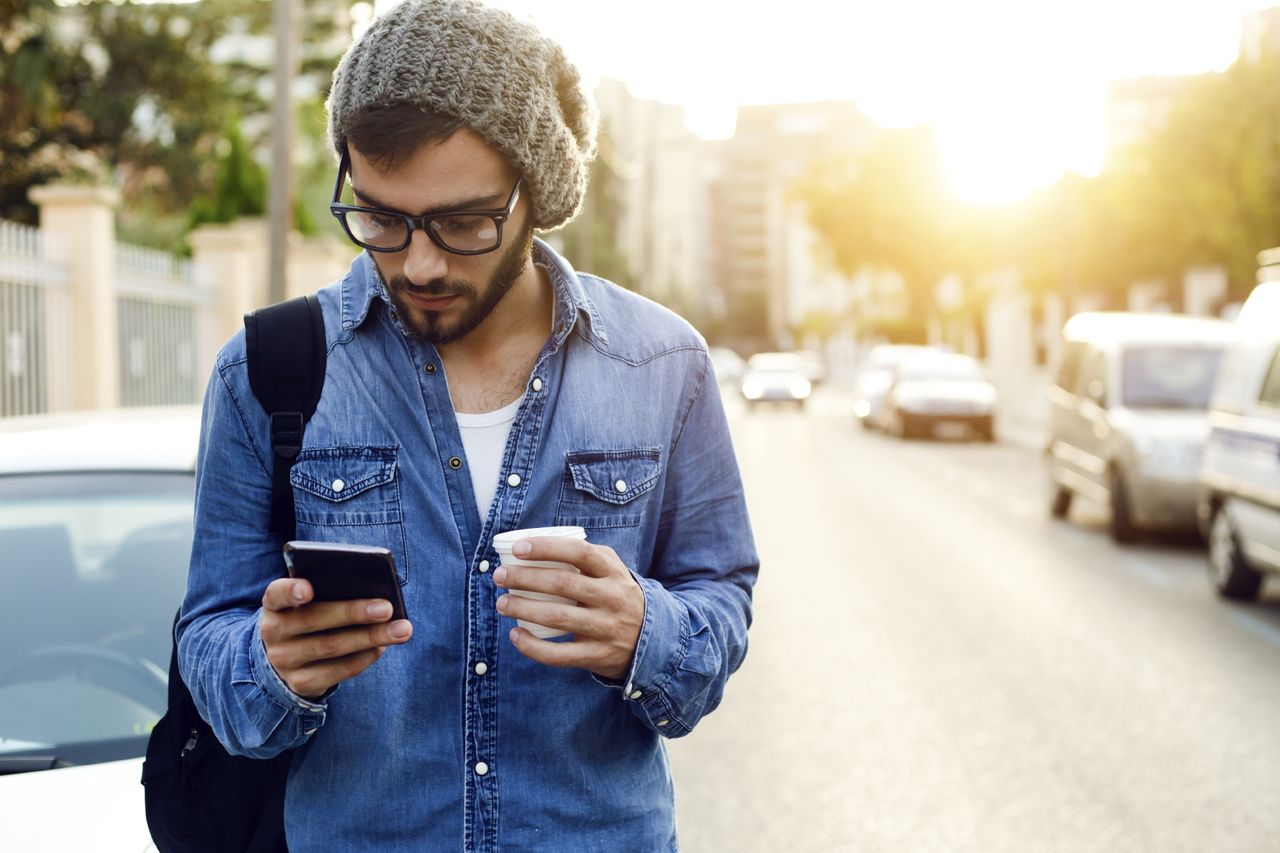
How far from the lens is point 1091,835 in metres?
4.63

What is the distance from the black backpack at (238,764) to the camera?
5.84 ft

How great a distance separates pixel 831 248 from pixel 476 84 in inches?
2389

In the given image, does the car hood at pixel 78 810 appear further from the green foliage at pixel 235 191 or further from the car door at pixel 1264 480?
the green foliage at pixel 235 191

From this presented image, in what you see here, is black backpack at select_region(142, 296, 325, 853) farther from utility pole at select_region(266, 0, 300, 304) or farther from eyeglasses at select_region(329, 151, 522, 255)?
utility pole at select_region(266, 0, 300, 304)

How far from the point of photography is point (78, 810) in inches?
89.3

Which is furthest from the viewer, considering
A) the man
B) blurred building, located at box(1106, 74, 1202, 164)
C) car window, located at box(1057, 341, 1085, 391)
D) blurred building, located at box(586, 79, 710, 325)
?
blurred building, located at box(1106, 74, 1202, 164)

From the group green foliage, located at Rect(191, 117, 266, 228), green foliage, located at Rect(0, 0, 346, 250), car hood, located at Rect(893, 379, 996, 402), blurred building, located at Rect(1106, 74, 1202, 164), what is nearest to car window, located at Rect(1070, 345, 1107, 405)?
green foliage, located at Rect(191, 117, 266, 228)

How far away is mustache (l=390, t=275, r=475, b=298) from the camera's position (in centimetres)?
180

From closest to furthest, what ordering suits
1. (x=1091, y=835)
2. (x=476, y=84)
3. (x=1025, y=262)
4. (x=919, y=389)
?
(x=476, y=84) < (x=1091, y=835) < (x=919, y=389) < (x=1025, y=262)

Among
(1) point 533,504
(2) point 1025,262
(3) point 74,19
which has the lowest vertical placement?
(1) point 533,504

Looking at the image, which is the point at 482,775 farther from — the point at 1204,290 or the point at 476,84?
the point at 1204,290

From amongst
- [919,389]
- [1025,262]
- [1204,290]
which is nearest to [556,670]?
[919,389]

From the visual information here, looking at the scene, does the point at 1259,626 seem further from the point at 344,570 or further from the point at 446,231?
the point at 344,570

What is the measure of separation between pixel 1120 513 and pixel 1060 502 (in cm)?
221
